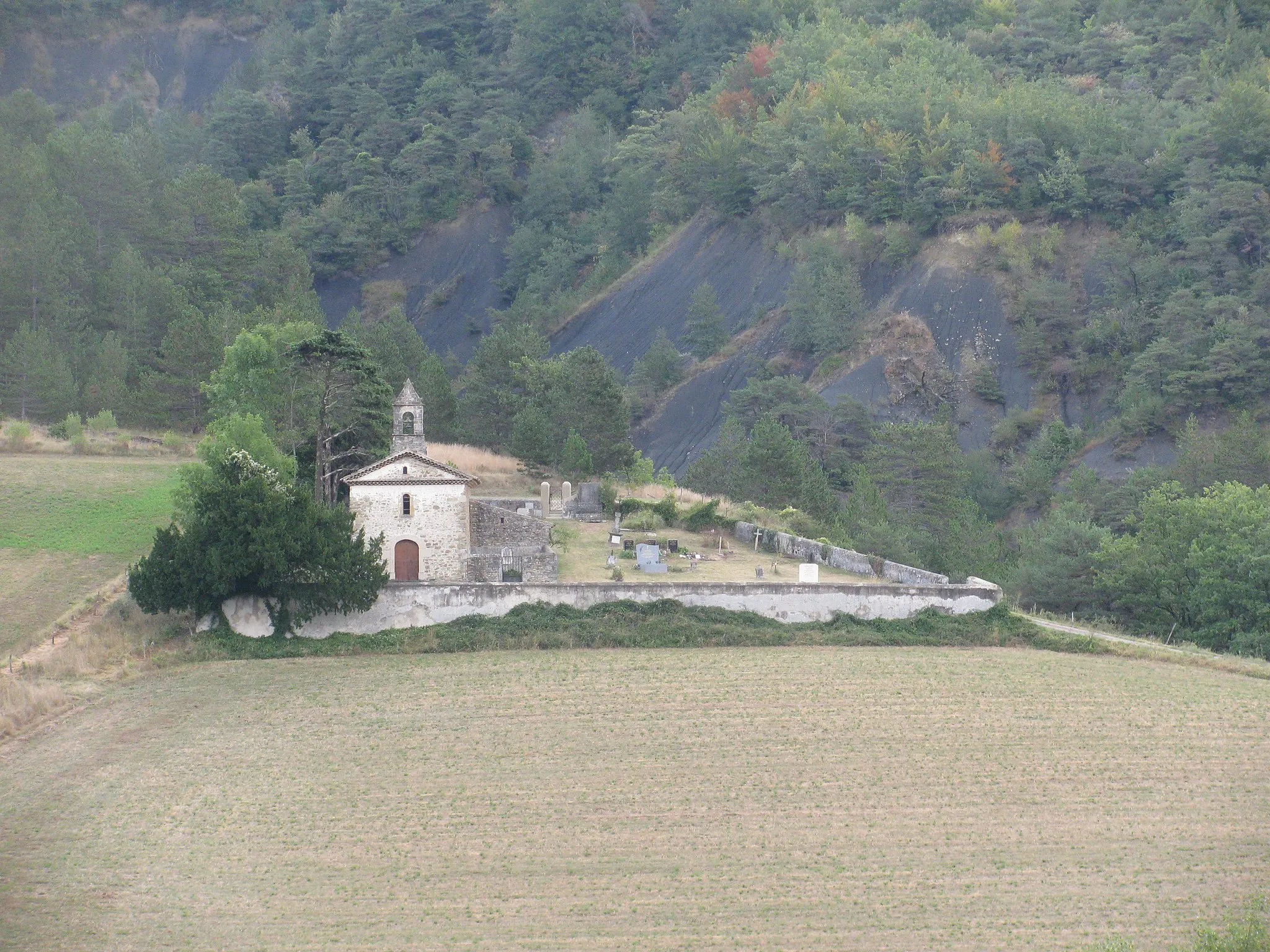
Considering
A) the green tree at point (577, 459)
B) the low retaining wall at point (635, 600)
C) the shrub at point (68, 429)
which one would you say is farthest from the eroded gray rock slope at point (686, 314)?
the low retaining wall at point (635, 600)

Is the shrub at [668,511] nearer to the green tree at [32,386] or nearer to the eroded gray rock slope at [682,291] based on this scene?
the green tree at [32,386]

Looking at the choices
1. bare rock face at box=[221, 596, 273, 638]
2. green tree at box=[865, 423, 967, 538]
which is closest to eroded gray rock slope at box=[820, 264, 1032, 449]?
green tree at box=[865, 423, 967, 538]

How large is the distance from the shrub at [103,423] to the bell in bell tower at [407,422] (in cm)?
2152

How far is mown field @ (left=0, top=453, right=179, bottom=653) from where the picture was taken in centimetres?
4281

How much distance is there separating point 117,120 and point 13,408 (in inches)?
2671

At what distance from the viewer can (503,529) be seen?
44.2 metres

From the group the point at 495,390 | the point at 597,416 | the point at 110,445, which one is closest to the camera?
the point at 110,445

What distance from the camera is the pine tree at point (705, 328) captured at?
86.4 m

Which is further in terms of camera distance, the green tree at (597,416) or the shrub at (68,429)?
the green tree at (597,416)

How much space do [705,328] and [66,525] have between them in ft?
142

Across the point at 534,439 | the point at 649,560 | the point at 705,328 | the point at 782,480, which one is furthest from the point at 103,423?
the point at 705,328

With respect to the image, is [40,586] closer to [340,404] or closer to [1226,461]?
Answer: [340,404]

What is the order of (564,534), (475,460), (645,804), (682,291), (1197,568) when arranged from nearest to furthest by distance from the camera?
(645,804) < (1197,568) < (564,534) < (475,460) < (682,291)

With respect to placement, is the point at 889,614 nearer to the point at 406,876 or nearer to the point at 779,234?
the point at 406,876
